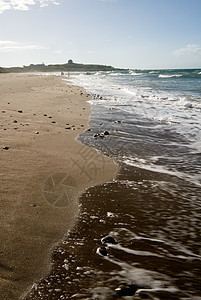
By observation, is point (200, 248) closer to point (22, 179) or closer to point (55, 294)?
point (55, 294)

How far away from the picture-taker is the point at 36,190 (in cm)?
361

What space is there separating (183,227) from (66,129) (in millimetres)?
5178

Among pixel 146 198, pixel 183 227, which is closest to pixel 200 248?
pixel 183 227

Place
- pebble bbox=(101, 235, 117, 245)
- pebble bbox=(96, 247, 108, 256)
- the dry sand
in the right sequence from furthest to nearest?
pebble bbox=(101, 235, 117, 245), pebble bbox=(96, 247, 108, 256), the dry sand

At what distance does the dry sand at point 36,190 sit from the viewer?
7.32 ft

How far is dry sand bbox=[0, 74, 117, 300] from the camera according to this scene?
2.23 metres

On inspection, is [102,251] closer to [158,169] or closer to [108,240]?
[108,240]

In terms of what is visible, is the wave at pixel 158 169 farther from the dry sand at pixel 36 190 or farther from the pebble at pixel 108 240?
the pebble at pixel 108 240

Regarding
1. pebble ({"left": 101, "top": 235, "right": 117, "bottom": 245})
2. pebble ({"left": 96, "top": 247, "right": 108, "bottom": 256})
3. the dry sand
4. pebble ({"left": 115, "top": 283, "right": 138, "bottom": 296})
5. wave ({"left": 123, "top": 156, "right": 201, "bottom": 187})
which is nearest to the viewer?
pebble ({"left": 115, "top": 283, "right": 138, "bottom": 296})

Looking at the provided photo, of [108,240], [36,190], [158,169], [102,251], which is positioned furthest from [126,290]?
[158,169]

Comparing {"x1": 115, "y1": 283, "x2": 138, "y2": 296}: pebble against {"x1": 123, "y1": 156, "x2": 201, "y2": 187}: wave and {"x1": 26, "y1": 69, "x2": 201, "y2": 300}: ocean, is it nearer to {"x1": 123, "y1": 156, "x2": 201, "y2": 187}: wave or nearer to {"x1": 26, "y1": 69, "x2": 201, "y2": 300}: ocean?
{"x1": 26, "y1": 69, "x2": 201, "y2": 300}: ocean

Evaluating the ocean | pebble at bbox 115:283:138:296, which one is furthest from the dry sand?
pebble at bbox 115:283:138:296

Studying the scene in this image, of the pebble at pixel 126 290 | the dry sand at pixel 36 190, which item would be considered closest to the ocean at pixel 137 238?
the pebble at pixel 126 290

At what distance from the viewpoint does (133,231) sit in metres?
2.83
